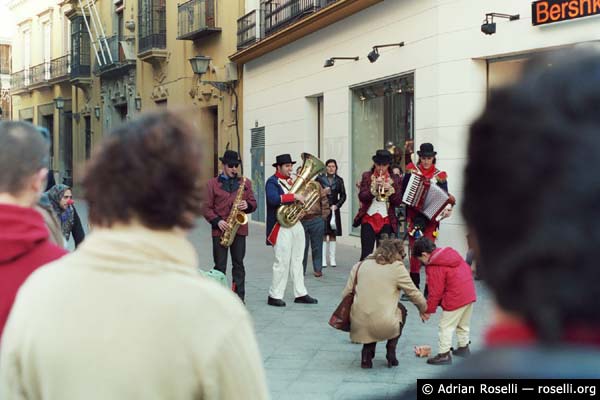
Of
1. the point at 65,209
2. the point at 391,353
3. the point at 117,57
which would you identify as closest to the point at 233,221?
the point at 65,209

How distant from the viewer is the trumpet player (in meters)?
11.2

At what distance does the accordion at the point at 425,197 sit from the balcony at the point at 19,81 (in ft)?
133

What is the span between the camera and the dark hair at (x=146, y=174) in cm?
209

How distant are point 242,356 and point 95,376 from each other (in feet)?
1.08

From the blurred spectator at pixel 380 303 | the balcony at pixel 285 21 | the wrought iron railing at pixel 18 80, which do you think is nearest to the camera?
the blurred spectator at pixel 380 303

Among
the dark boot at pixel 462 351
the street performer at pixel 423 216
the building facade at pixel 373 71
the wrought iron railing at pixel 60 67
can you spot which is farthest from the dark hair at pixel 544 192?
the wrought iron railing at pixel 60 67

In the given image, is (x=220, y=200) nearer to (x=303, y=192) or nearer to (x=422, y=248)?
(x=303, y=192)

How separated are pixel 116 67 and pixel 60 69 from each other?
9394mm

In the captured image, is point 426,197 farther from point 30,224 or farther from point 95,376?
point 95,376

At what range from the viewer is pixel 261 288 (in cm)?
1218

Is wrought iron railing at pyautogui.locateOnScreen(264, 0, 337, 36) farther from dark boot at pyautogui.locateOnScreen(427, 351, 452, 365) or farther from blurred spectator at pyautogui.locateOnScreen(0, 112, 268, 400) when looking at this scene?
blurred spectator at pyautogui.locateOnScreen(0, 112, 268, 400)

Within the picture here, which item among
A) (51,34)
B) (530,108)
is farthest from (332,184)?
Answer: (51,34)

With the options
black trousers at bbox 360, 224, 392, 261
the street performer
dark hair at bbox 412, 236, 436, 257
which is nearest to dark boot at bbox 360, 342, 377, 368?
dark hair at bbox 412, 236, 436, 257

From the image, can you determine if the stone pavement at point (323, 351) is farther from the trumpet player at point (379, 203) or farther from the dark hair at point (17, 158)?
the dark hair at point (17, 158)
